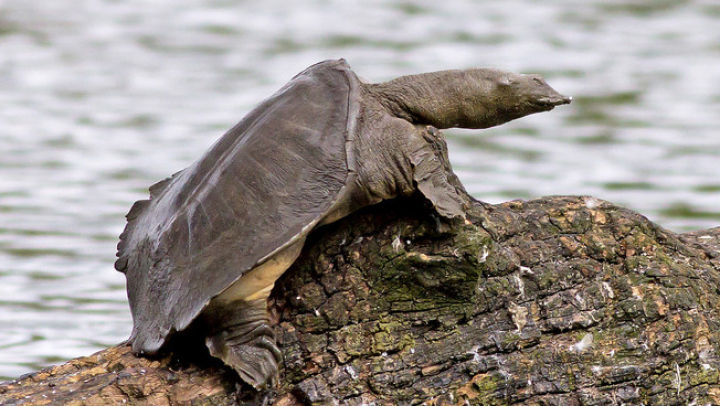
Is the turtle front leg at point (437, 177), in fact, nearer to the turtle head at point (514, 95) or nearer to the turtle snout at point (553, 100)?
the turtle head at point (514, 95)

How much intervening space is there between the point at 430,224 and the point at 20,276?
3007mm

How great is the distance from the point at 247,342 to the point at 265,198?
0.39m

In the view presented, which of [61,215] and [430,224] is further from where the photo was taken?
[61,215]

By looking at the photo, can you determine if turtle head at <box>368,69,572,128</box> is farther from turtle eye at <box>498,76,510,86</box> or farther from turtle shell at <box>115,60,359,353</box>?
turtle shell at <box>115,60,359,353</box>

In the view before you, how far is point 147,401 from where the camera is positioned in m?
2.80

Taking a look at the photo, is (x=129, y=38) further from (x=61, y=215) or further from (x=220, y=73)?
(x=61, y=215)

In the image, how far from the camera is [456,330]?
9.84 feet

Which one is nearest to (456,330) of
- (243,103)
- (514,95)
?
(514,95)

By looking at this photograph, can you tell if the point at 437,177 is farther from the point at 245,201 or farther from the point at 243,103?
the point at 243,103

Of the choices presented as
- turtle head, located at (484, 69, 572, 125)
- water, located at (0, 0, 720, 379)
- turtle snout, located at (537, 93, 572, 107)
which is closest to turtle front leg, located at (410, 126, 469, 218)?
turtle head, located at (484, 69, 572, 125)

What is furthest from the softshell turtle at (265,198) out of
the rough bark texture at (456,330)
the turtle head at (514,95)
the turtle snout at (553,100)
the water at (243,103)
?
the water at (243,103)

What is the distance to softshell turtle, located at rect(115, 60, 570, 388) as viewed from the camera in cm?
281

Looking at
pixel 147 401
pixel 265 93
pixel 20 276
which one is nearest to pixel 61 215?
pixel 20 276

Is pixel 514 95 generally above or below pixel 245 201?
above
